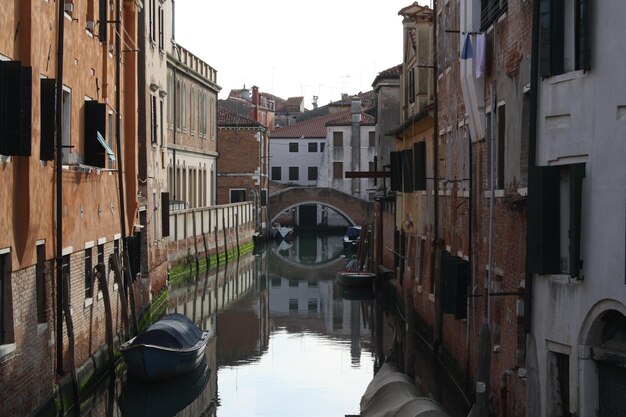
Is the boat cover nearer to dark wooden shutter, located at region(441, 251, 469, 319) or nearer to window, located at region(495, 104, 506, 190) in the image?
dark wooden shutter, located at region(441, 251, 469, 319)

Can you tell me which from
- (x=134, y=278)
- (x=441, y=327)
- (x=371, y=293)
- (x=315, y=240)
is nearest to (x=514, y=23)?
(x=441, y=327)

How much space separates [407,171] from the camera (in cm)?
2136

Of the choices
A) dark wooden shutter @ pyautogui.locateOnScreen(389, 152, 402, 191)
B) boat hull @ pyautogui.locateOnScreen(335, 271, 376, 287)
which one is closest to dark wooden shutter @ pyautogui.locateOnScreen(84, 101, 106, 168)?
dark wooden shutter @ pyautogui.locateOnScreen(389, 152, 402, 191)

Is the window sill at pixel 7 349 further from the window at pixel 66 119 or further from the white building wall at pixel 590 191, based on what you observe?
the white building wall at pixel 590 191

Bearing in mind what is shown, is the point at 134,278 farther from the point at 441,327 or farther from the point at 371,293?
the point at 371,293

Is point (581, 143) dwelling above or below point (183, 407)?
above

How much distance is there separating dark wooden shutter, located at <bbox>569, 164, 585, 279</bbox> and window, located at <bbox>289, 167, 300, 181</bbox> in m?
55.0

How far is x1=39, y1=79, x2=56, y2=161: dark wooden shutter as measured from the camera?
11305mm

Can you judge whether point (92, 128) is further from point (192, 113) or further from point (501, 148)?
point (192, 113)

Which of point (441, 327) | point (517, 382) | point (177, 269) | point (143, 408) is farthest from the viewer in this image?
point (177, 269)

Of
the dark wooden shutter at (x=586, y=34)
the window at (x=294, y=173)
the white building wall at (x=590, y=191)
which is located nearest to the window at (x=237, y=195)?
the window at (x=294, y=173)

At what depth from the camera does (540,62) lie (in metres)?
9.30

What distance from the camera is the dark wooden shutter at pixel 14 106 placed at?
30.8ft

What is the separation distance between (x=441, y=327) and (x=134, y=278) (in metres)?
5.83
